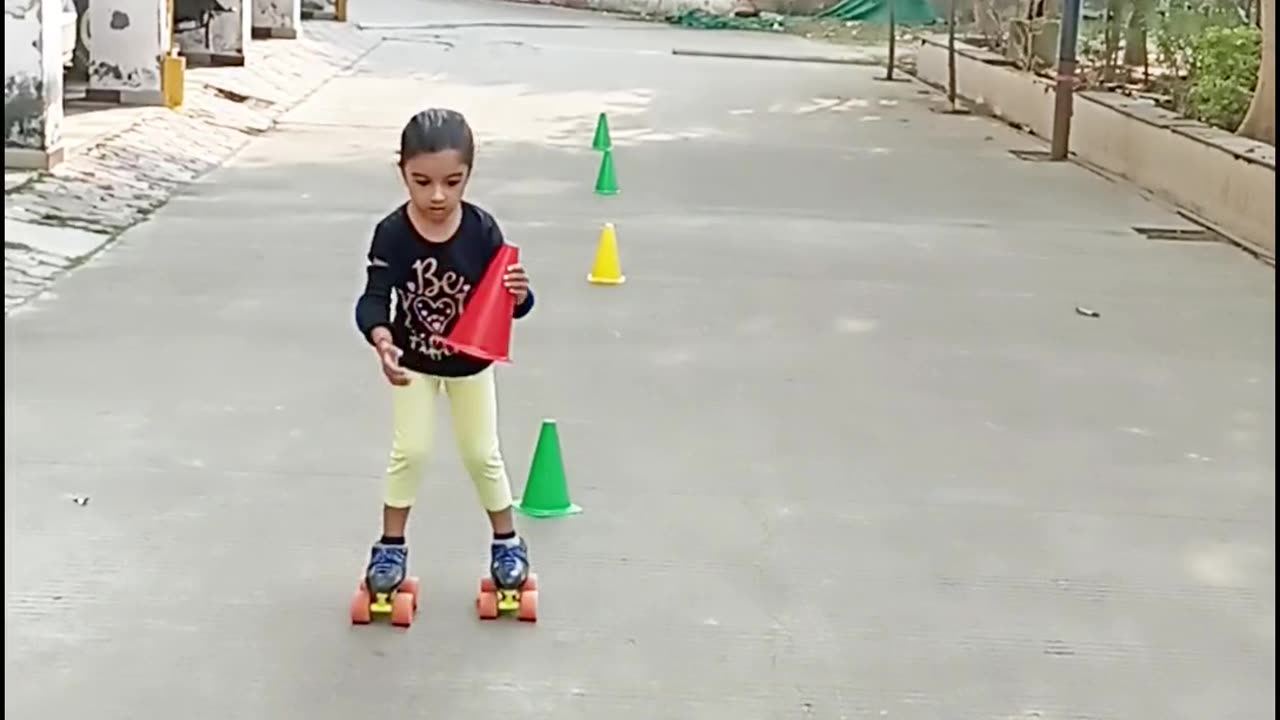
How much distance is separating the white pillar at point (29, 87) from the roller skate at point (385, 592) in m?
6.96

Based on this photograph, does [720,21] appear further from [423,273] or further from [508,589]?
[423,273]

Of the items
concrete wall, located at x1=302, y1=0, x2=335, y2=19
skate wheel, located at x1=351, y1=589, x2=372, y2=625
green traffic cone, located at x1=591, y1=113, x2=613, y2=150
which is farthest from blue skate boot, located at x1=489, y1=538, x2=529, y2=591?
concrete wall, located at x1=302, y1=0, x2=335, y2=19

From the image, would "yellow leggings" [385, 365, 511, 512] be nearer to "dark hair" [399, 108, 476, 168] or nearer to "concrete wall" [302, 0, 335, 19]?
"dark hair" [399, 108, 476, 168]

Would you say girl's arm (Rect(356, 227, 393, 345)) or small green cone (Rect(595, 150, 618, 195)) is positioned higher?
girl's arm (Rect(356, 227, 393, 345))

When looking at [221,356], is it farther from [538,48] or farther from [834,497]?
[538,48]

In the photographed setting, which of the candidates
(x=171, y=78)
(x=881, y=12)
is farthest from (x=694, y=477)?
(x=881, y=12)

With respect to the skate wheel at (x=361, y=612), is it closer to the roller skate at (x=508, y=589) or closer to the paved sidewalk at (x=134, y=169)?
the roller skate at (x=508, y=589)

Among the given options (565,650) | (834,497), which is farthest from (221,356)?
(565,650)

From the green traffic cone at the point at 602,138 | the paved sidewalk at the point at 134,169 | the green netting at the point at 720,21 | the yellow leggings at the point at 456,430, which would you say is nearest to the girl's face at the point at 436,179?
the yellow leggings at the point at 456,430

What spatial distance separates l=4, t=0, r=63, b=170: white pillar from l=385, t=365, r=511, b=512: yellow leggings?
23.0ft

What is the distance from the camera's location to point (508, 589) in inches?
173

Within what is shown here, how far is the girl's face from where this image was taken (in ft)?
12.9

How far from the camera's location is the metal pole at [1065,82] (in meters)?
14.5

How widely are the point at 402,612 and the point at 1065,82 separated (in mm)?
11462
